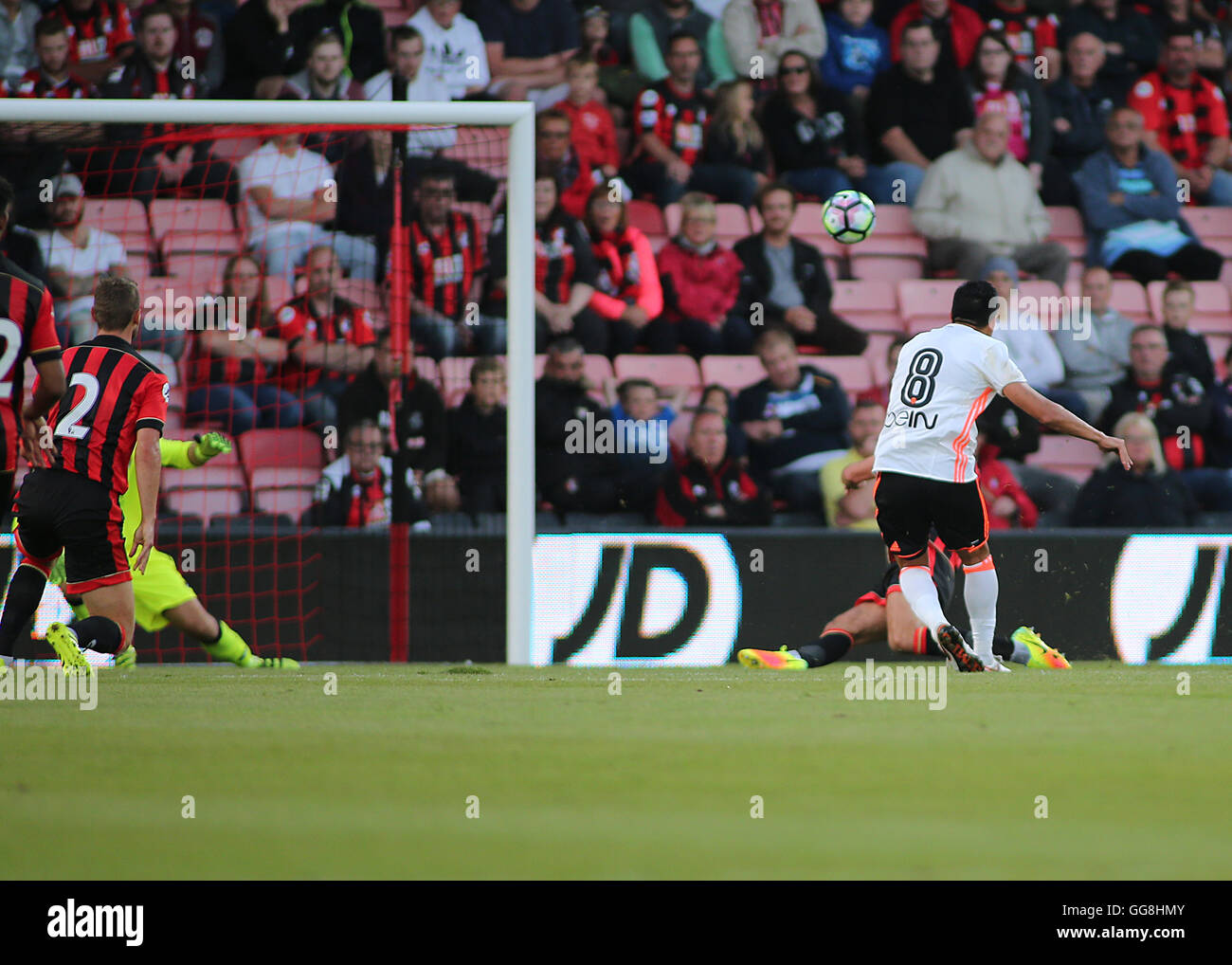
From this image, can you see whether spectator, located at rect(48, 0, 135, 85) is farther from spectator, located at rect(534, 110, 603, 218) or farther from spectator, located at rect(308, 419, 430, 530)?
spectator, located at rect(308, 419, 430, 530)

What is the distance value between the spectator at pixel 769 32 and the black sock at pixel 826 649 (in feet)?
16.5

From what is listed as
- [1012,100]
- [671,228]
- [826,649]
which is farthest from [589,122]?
[826,649]

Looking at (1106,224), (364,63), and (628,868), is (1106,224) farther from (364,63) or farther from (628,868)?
(628,868)

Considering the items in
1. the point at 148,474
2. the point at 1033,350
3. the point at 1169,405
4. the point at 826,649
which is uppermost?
the point at 1033,350

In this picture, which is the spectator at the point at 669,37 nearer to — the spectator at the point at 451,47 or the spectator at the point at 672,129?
the spectator at the point at 672,129

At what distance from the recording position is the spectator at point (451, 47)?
10852 millimetres

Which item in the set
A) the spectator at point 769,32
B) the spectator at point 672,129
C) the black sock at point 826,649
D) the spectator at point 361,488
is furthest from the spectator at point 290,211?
the black sock at point 826,649

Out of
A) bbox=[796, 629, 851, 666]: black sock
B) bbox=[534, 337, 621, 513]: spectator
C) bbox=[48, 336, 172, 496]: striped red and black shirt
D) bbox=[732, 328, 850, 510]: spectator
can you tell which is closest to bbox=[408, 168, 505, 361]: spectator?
bbox=[534, 337, 621, 513]: spectator

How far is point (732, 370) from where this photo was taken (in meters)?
10.4

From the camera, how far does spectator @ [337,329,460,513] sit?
9.09 meters

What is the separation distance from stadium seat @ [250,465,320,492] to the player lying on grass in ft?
9.61

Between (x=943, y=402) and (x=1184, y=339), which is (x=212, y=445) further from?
(x=1184, y=339)

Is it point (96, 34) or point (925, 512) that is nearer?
point (925, 512)

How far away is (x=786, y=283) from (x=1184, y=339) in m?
2.55
